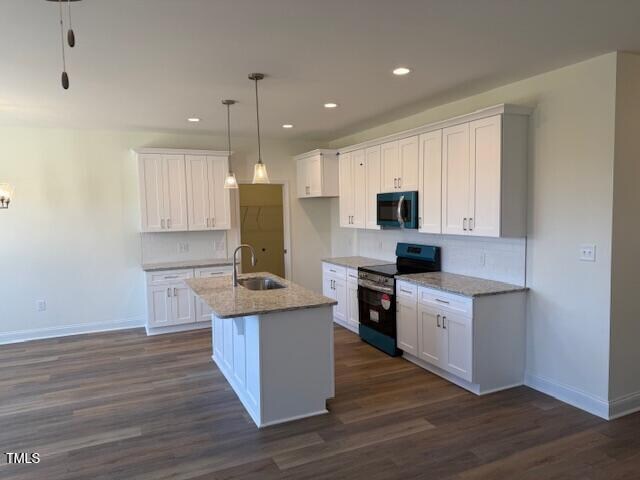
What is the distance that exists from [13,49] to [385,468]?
3.44 meters

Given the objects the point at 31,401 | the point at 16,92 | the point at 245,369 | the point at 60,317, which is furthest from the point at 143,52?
the point at 60,317

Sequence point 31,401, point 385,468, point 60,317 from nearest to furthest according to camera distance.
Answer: point 385,468
point 31,401
point 60,317

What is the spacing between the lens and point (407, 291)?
4355 mm

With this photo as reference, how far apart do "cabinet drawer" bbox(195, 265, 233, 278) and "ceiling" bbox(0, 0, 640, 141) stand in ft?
6.93

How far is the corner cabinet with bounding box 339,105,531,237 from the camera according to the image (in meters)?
3.62

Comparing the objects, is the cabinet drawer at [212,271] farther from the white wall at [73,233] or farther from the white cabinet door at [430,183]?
the white cabinet door at [430,183]

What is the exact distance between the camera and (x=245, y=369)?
139 inches

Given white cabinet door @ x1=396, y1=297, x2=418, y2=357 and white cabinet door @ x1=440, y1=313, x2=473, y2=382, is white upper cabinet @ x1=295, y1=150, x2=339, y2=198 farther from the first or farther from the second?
white cabinet door @ x1=440, y1=313, x2=473, y2=382

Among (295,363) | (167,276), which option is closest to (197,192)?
(167,276)

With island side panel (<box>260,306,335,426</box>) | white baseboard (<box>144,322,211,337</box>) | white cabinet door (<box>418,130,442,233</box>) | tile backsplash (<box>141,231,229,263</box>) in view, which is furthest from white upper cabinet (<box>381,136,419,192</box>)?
white baseboard (<box>144,322,211,337</box>)

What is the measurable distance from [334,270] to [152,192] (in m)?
2.51

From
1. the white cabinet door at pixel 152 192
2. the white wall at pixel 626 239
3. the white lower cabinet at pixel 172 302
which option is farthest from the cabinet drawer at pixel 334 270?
the white wall at pixel 626 239

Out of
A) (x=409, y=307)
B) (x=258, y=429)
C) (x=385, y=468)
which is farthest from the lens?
(x=409, y=307)

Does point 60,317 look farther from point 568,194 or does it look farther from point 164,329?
point 568,194
